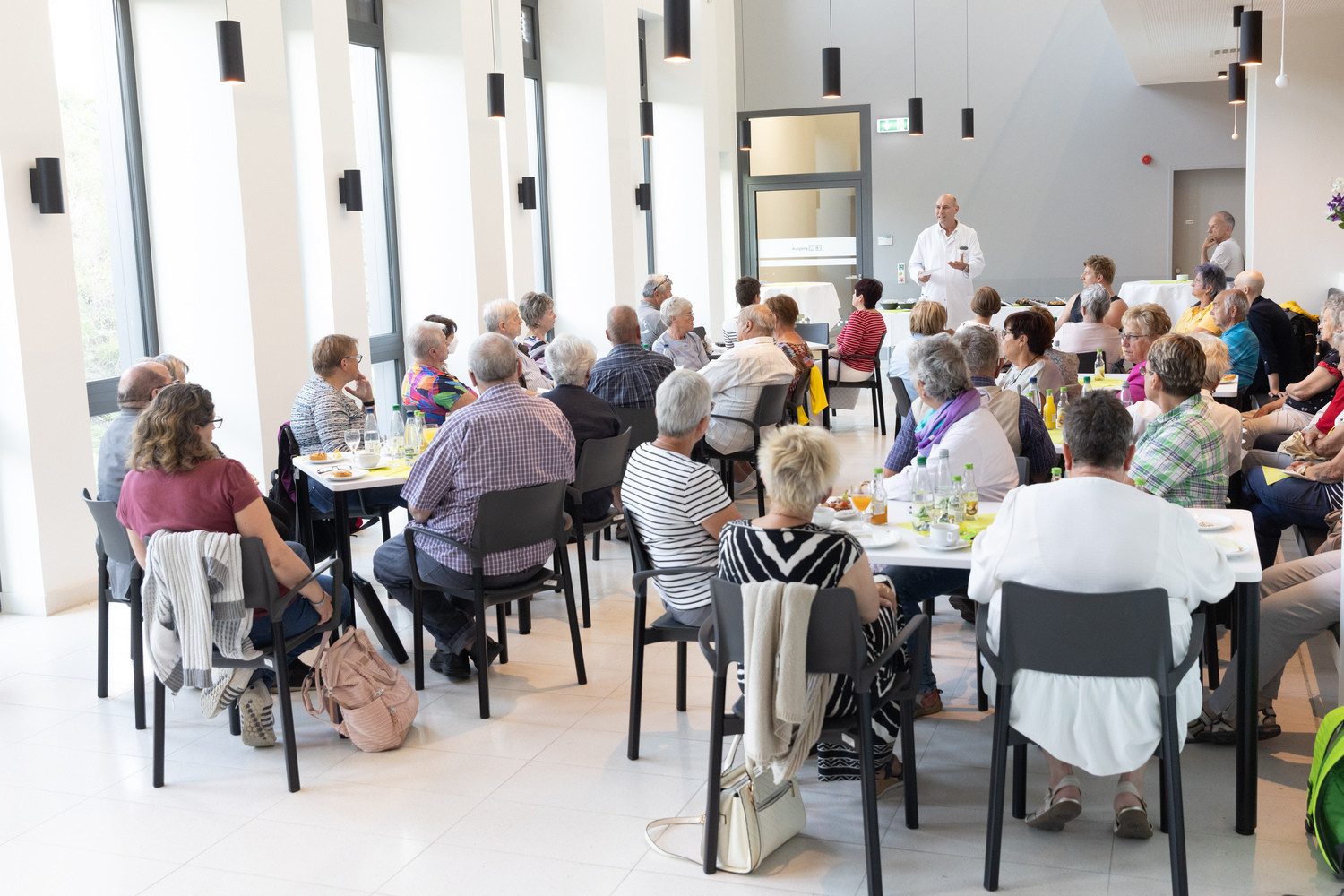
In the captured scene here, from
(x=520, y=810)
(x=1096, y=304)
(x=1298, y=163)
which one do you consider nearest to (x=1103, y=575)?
(x=520, y=810)

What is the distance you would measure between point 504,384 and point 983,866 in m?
2.33

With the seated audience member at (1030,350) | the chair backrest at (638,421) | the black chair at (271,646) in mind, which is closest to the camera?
the black chair at (271,646)

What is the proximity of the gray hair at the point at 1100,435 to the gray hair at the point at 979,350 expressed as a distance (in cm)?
175

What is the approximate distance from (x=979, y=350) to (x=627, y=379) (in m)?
1.98

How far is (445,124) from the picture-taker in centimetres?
817

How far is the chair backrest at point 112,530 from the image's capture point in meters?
3.77

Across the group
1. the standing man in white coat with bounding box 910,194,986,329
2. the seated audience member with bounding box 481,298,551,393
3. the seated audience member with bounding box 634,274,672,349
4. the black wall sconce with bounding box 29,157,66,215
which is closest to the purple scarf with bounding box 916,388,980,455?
the seated audience member with bounding box 481,298,551,393

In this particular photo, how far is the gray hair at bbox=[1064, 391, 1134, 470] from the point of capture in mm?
2795

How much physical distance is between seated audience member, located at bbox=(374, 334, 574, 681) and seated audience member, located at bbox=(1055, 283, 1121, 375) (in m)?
4.04

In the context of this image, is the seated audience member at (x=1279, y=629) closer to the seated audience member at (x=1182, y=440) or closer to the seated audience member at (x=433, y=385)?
the seated audience member at (x=1182, y=440)

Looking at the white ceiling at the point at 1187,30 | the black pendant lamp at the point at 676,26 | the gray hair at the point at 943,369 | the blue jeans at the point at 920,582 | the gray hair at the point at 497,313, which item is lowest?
the blue jeans at the point at 920,582

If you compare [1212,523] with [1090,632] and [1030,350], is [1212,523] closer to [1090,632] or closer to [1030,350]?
[1090,632]

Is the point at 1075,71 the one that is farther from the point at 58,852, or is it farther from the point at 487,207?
the point at 58,852

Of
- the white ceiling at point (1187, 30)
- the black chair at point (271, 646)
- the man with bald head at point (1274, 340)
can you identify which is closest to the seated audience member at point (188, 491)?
the black chair at point (271, 646)
